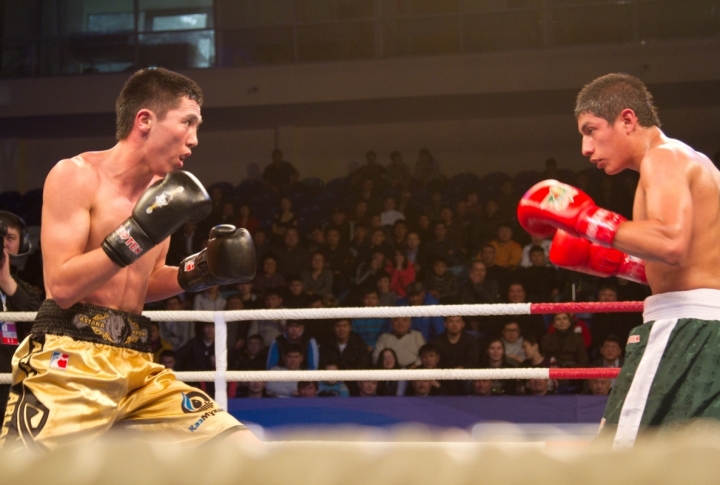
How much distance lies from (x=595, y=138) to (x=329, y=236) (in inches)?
167

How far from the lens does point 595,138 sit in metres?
1.81

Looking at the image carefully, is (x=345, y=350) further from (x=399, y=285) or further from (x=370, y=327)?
(x=399, y=285)

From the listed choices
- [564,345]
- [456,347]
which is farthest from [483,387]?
[564,345]

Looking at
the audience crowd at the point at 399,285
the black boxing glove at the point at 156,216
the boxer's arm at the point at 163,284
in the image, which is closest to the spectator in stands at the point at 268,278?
the audience crowd at the point at 399,285

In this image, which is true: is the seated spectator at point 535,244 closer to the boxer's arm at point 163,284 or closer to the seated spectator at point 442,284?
the seated spectator at point 442,284

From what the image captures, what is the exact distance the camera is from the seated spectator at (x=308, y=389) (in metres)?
4.51

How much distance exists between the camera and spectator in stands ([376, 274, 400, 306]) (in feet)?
16.9

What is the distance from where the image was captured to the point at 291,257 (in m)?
5.87

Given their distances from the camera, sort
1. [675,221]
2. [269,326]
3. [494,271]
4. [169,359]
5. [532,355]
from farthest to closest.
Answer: [494,271], [269,326], [169,359], [532,355], [675,221]

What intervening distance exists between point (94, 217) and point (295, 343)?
3.15 m

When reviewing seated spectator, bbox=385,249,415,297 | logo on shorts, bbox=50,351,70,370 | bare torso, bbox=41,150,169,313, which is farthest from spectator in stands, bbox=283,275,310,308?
logo on shorts, bbox=50,351,70,370

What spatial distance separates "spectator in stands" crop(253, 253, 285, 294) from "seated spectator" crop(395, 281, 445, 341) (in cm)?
97

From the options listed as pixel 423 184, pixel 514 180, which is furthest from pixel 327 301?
pixel 514 180

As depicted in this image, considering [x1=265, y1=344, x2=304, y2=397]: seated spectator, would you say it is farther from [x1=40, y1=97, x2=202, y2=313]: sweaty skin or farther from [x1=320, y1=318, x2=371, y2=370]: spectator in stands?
[x1=40, y1=97, x2=202, y2=313]: sweaty skin
